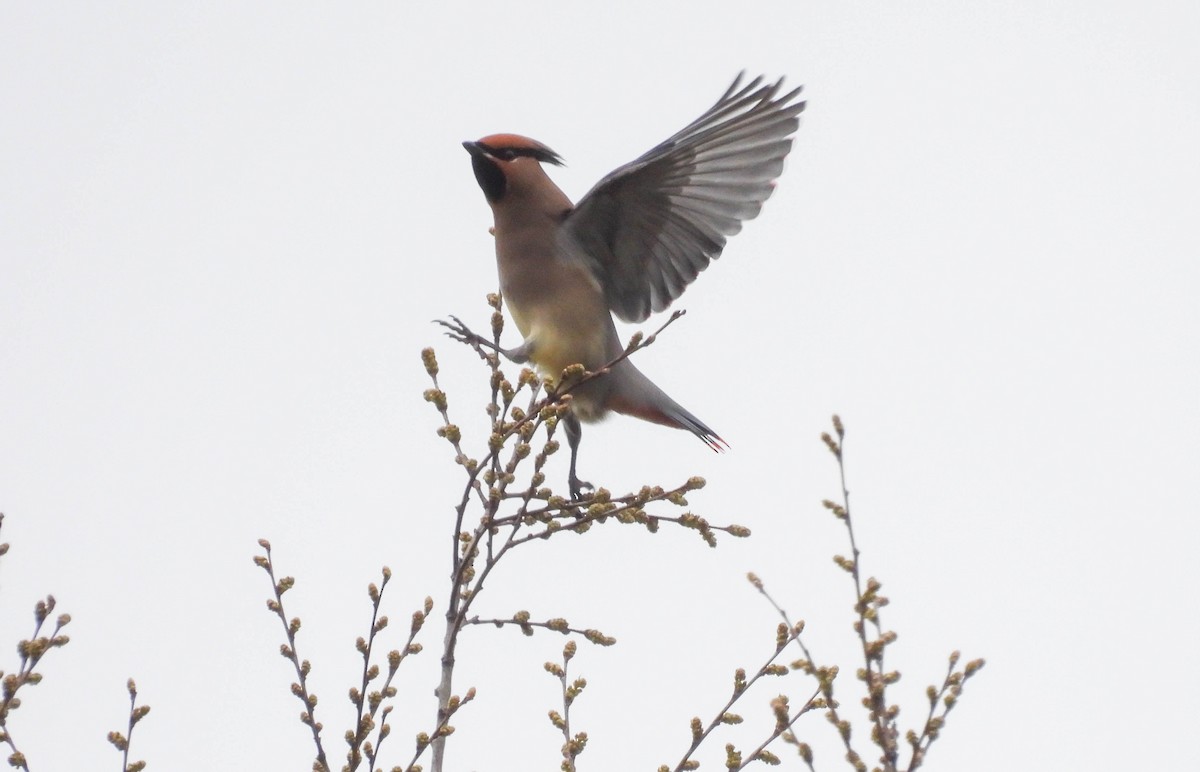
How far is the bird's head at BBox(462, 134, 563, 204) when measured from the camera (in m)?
5.18

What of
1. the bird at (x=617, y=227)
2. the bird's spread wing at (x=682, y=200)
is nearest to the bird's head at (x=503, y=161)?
the bird at (x=617, y=227)

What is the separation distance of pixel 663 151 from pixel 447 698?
2.43 metres

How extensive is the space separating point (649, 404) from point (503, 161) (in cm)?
99

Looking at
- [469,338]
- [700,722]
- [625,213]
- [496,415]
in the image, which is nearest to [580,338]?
[625,213]

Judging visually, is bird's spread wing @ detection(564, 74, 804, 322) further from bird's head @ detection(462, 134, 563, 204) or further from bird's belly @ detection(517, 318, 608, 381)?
bird's belly @ detection(517, 318, 608, 381)

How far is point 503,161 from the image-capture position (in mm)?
5191

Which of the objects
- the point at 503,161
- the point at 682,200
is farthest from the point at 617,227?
the point at 503,161

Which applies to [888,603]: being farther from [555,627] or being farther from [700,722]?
[555,627]

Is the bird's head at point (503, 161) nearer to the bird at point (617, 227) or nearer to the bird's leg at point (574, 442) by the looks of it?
the bird at point (617, 227)

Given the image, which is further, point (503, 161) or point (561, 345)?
point (503, 161)

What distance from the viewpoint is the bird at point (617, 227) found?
5.03 m

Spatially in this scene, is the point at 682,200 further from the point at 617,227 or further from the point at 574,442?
the point at 574,442

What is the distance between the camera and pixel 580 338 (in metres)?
5.09

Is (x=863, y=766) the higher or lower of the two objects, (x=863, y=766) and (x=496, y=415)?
the lower
